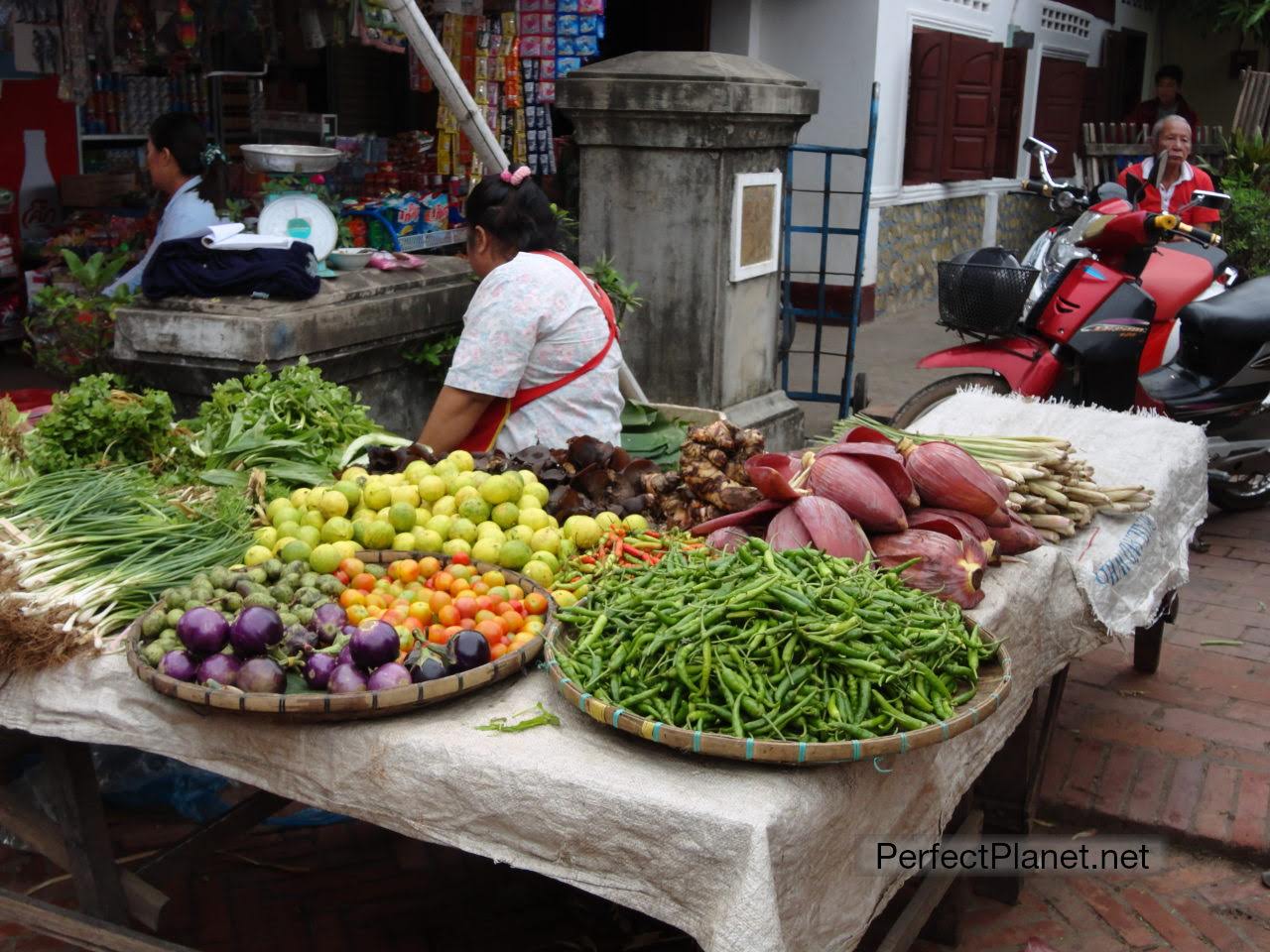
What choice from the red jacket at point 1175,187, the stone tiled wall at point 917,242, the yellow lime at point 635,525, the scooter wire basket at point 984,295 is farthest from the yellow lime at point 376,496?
the stone tiled wall at point 917,242

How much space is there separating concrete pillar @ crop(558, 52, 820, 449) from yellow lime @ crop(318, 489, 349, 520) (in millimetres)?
3346

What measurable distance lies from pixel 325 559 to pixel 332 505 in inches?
9.5

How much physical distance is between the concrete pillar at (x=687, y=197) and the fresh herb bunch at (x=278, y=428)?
2560 millimetres

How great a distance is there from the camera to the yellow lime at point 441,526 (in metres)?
2.93

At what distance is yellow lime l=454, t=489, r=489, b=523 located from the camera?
9.84 feet

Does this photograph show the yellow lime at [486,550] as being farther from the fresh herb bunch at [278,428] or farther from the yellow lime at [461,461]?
the fresh herb bunch at [278,428]

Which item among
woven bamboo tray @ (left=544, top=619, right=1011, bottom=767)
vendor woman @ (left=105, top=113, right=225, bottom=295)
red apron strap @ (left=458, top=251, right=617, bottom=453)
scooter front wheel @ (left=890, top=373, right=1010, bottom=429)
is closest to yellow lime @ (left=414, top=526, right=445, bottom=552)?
woven bamboo tray @ (left=544, top=619, right=1011, bottom=767)

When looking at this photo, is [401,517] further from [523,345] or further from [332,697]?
[523,345]

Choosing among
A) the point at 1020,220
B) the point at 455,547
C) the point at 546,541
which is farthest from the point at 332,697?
the point at 1020,220

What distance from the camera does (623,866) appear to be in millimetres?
2004

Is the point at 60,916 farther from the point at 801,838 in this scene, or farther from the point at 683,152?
the point at 683,152

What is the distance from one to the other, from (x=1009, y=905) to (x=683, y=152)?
3705 mm

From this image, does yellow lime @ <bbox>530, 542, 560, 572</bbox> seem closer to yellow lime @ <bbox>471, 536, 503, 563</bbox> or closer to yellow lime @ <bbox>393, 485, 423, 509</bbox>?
yellow lime @ <bbox>471, 536, 503, 563</bbox>

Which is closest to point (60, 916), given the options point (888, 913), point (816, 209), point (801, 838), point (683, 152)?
point (801, 838)
